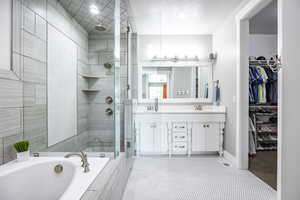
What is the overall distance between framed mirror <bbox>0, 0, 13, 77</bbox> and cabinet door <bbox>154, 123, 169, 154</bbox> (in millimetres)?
2126

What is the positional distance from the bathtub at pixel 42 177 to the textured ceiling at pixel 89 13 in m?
1.51

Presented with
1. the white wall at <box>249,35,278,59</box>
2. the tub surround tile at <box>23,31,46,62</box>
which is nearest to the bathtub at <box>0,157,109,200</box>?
the tub surround tile at <box>23,31,46,62</box>

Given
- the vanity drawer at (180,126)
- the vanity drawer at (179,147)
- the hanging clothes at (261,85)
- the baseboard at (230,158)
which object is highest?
the hanging clothes at (261,85)

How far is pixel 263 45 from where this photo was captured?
352 centimetres

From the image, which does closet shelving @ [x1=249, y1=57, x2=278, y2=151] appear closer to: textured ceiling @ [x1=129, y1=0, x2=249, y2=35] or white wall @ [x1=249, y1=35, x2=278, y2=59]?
white wall @ [x1=249, y1=35, x2=278, y2=59]

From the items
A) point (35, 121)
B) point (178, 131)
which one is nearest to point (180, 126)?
point (178, 131)

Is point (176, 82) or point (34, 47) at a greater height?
point (34, 47)

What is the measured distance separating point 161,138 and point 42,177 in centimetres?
184

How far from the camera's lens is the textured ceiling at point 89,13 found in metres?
1.91

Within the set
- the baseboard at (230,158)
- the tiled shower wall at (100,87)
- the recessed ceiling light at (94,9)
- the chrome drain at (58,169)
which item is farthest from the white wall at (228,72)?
the chrome drain at (58,169)

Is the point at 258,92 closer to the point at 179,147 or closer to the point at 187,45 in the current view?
the point at 187,45

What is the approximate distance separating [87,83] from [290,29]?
94.2 inches

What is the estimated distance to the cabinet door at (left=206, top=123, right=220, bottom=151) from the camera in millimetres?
2838

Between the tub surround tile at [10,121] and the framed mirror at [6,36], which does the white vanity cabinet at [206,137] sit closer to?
the tub surround tile at [10,121]
